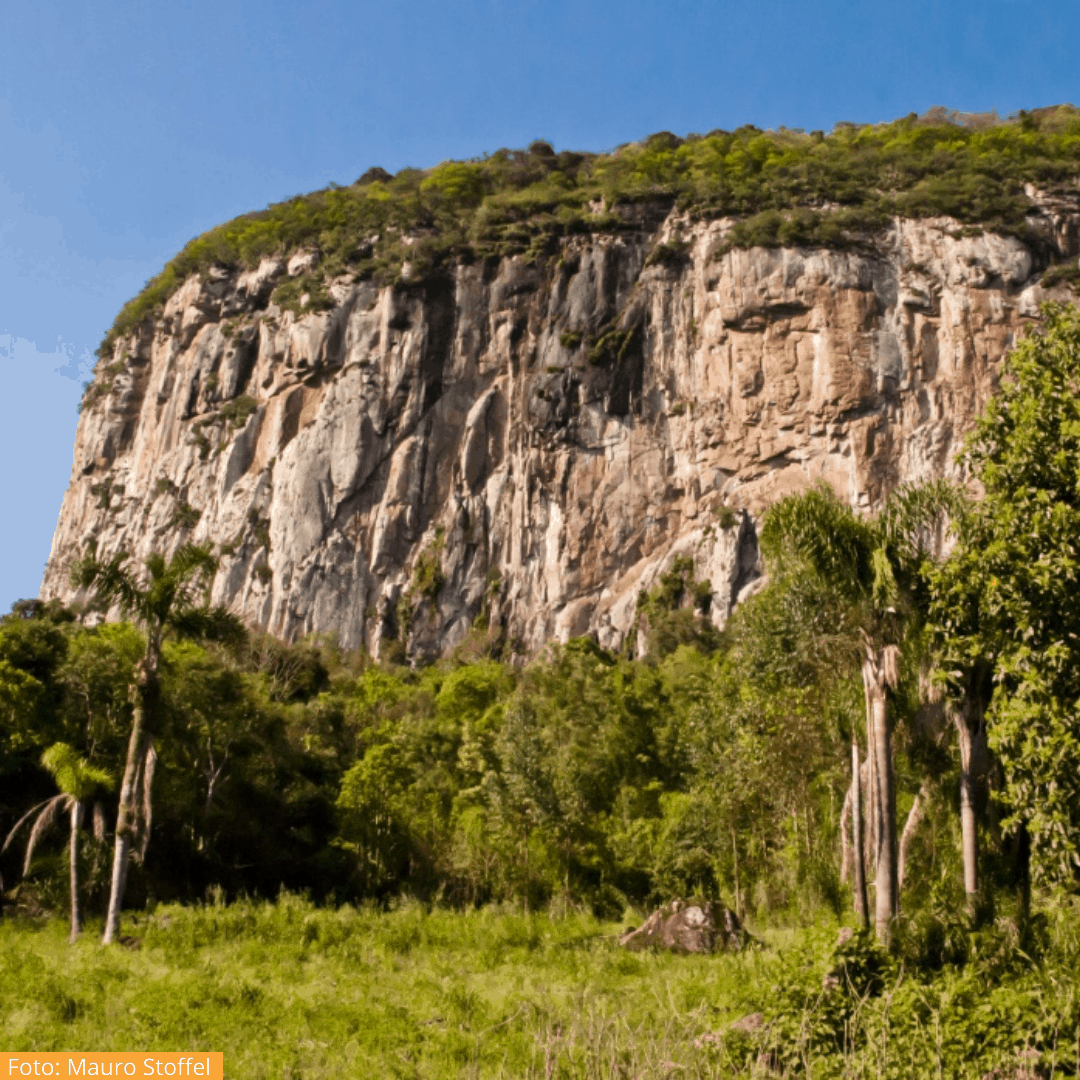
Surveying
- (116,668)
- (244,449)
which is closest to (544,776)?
(116,668)

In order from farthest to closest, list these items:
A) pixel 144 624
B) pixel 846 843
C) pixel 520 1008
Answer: pixel 846 843
pixel 144 624
pixel 520 1008

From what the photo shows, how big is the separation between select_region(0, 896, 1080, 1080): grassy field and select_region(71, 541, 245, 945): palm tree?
5.03ft

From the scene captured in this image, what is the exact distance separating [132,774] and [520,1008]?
278 inches

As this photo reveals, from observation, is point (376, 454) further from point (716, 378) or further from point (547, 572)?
point (716, 378)

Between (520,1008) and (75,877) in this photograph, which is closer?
(520,1008)

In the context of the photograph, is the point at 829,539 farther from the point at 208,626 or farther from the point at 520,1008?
the point at 208,626

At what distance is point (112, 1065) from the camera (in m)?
8.80

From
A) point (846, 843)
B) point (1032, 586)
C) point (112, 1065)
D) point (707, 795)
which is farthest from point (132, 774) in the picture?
point (707, 795)

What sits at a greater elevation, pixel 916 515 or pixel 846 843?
pixel 916 515

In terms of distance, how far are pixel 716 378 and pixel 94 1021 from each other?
58457mm

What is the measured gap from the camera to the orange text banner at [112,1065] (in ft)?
28.1

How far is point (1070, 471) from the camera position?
32.1ft

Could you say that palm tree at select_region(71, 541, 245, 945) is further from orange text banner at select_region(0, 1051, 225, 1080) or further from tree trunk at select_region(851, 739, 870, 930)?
tree trunk at select_region(851, 739, 870, 930)

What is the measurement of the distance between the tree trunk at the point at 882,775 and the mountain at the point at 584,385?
45.8 m
